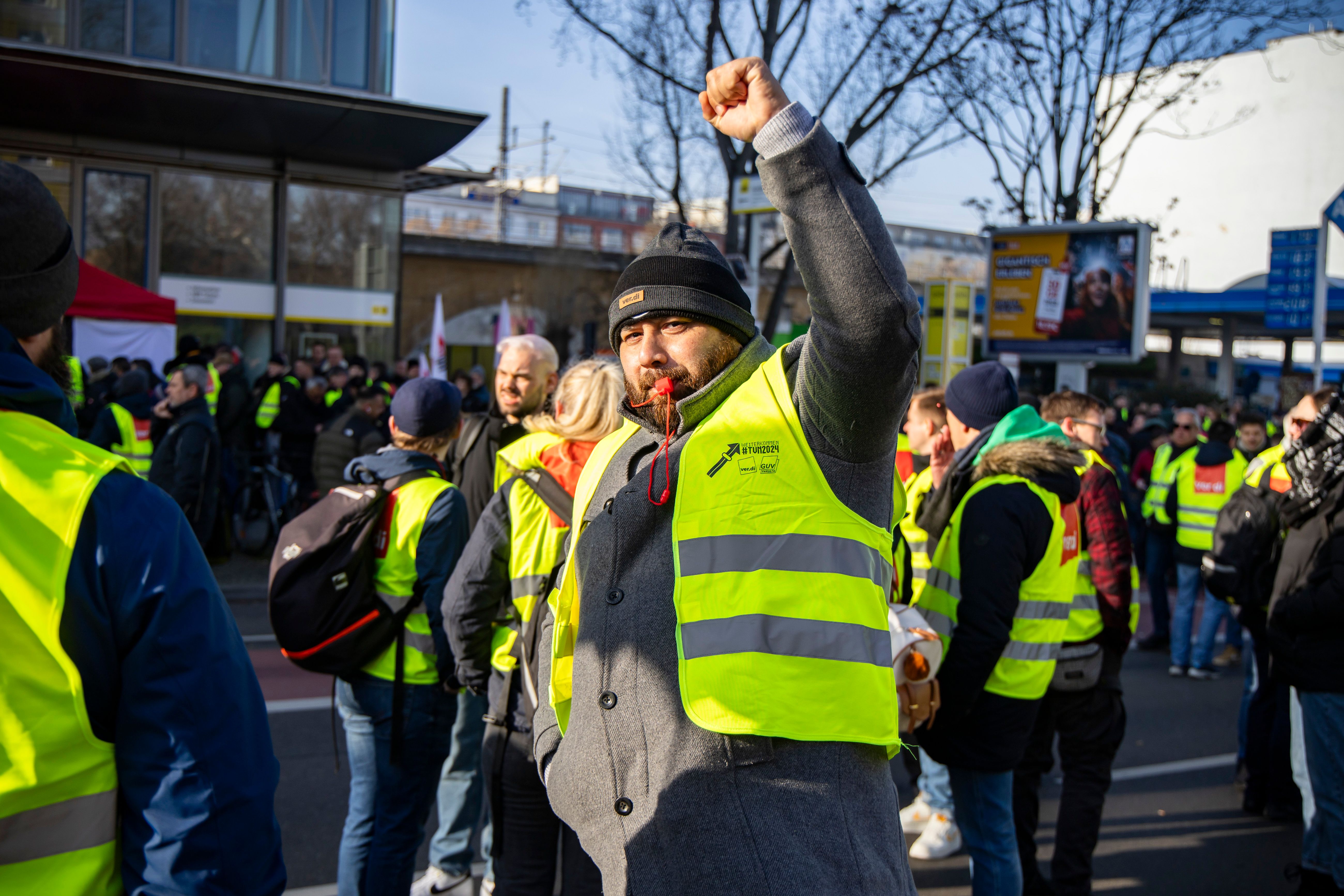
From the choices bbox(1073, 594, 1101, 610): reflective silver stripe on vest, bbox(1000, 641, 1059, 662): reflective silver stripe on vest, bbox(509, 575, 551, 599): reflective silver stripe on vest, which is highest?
bbox(509, 575, 551, 599): reflective silver stripe on vest

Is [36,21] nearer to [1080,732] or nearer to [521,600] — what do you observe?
[521,600]

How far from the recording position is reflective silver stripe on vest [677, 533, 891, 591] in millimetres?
1686

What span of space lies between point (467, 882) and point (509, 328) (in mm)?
11745

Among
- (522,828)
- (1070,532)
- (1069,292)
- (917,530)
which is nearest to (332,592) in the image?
(522,828)

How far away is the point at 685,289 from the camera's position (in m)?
1.95

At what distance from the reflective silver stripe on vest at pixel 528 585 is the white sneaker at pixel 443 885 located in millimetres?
1604

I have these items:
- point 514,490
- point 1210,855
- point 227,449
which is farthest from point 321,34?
point 1210,855

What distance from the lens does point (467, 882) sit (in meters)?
4.20

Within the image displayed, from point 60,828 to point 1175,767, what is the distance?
618 centimetres

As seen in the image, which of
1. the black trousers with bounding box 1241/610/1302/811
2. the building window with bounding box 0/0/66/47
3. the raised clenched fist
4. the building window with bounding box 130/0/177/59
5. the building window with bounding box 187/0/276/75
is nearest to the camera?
the raised clenched fist

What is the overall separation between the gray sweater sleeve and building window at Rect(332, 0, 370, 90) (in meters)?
16.6

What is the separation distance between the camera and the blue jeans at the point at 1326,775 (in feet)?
12.5

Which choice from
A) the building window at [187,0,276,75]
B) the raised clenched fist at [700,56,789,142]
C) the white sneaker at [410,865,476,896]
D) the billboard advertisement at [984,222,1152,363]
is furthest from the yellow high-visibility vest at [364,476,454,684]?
the billboard advertisement at [984,222,1152,363]

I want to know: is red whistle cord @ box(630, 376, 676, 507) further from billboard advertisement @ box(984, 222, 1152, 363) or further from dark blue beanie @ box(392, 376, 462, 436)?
billboard advertisement @ box(984, 222, 1152, 363)
